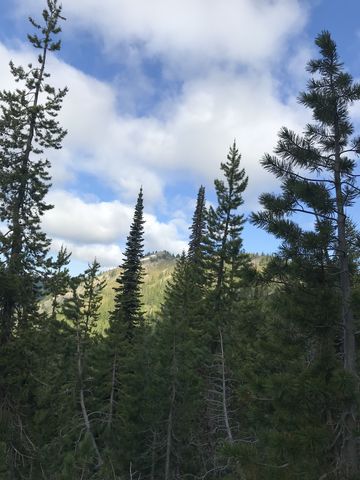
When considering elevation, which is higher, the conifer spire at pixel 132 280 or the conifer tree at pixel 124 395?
the conifer spire at pixel 132 280

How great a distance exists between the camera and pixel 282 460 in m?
7.16

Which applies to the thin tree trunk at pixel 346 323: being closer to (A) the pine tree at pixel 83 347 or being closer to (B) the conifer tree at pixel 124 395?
(A) the pine tree at pixel 83 347

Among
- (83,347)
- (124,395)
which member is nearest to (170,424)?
(124,395)

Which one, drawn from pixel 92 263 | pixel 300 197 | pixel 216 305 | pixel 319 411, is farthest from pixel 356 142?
pixel 92 263

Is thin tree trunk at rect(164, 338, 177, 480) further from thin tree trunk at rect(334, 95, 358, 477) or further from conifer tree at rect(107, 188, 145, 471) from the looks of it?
thin tree trunk at rect(334, 95, 358, 477)

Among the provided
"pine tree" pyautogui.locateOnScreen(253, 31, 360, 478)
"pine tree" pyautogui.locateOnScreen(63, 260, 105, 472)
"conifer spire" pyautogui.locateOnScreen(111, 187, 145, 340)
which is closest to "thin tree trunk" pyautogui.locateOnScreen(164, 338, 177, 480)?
"pine tree" pyautogui.locateOnScreen(63, 260, 105, 472)

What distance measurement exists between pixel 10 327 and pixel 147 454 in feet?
46.2

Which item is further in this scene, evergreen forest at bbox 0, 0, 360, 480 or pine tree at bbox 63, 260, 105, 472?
pine tree at bbox 63, 260, 105, 472

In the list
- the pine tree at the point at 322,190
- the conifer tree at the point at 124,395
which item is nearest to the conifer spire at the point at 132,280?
the conifer tree at the point at 124,395

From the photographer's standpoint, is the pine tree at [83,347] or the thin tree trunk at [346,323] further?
the pine tree at [83,347]

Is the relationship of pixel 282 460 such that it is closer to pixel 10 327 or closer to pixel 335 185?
pixel 335 185

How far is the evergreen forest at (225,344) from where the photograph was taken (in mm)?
7324

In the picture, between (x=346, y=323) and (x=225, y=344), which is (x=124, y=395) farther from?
(x=346, y=323)

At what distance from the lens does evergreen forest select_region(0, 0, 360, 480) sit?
7.32 metres
